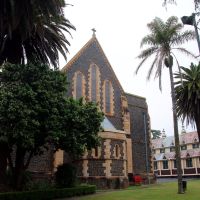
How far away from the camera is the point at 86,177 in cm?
3331

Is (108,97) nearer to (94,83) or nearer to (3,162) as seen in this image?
(94,83)

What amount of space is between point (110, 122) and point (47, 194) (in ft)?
60.6

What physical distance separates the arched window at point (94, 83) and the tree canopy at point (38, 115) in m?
14.9

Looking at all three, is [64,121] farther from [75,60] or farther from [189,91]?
[189,91]

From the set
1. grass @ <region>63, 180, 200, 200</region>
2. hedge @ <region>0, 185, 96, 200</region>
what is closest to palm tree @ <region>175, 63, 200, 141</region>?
grass @ <region>63, 180, 200, 200</region>

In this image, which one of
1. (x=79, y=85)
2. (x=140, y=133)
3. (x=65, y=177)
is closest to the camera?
(x=65, y=177)

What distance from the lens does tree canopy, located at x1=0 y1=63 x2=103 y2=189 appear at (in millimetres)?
20703

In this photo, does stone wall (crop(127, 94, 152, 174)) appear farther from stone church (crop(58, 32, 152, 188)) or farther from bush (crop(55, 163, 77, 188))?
bush (crop(55, 163, 77, 188))

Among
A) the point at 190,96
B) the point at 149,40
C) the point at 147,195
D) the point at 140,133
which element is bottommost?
the point at 147,195

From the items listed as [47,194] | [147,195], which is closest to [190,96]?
[147,195]

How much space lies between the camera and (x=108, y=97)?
4212 centimetres

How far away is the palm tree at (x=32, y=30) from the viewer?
1878 centimetres

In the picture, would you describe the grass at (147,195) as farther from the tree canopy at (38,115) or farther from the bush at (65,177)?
the tree canopy at (38,115)

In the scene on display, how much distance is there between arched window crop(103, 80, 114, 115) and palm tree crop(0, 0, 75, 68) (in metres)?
16.7
